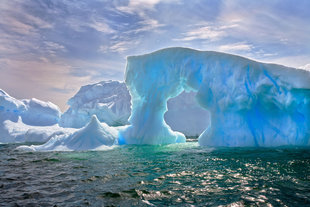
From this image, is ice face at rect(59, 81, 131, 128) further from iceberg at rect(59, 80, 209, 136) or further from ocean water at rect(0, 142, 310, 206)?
ocean water at rect(0, 142, 310, 206)

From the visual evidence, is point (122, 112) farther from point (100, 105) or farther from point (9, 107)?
point (9, 107)

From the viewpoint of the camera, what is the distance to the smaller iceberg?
12289 mm

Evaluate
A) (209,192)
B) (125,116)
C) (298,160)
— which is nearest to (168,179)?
(209,192)

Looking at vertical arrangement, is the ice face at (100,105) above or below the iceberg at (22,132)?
above

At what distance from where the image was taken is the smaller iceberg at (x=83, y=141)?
12289 millimetres

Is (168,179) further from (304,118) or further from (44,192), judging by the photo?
(304,118)

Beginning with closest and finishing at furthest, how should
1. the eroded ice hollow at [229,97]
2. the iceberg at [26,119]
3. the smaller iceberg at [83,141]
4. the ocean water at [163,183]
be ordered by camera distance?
the ocean water at [163,183]
the eroded ice hollow at [229,97]
the smaller iceberg at [83,141]
the iceberg at [26,119]

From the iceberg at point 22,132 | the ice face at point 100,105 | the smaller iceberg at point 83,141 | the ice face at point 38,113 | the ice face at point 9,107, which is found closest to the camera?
the smaller iceberg at point 83,141

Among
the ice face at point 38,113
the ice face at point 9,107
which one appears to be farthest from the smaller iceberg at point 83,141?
the ice face at point 38,113

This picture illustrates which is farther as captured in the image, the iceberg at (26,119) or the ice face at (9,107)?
the ice face at (9,107)

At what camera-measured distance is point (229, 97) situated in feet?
39.8

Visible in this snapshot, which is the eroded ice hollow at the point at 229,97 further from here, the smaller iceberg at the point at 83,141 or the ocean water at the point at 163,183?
the ocean water at the point at 163,183

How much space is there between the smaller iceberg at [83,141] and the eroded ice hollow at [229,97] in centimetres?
181

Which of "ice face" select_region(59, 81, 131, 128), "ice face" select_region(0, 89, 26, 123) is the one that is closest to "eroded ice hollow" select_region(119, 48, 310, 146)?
"ice face" select_region(59, 81, 131, 128)
